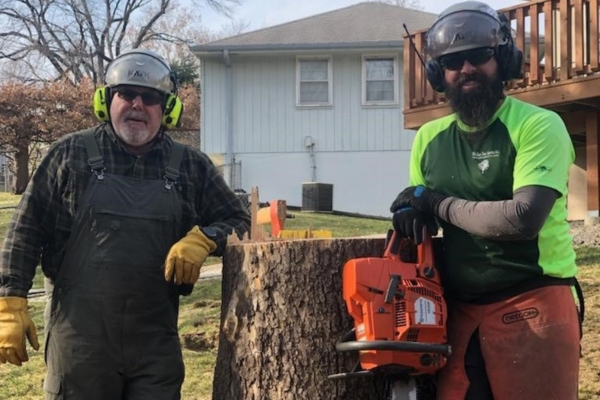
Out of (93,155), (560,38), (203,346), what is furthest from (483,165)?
(560,38)

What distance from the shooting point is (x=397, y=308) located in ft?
8.02

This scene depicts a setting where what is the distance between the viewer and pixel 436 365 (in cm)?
251

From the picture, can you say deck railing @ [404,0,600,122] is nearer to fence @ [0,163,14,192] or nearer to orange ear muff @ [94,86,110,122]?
orange ear muff @ [94,86,110,122]

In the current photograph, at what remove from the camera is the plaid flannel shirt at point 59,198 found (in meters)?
2.99

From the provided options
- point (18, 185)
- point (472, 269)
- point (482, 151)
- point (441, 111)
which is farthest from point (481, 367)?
point (18, 185)

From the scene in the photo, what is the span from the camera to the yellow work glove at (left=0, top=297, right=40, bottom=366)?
289 cm

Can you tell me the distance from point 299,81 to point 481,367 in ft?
51.9

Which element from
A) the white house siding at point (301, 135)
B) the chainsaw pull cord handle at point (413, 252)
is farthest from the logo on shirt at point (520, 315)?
the white house siding at point (301, 135)

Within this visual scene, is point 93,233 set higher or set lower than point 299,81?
lower

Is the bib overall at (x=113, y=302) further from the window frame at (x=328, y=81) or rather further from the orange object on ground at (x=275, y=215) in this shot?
the window frame at (x=328, y=81)

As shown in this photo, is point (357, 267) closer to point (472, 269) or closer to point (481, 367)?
point (472, 269)

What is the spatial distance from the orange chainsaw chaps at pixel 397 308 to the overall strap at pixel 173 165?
3.12 ft

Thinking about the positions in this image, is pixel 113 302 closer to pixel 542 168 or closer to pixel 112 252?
pixel 112 252

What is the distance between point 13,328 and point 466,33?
209 centimetres
